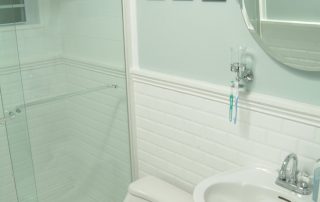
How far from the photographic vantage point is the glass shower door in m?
1.83

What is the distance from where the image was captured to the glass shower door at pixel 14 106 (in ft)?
6.00

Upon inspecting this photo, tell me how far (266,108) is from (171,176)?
2.39ft

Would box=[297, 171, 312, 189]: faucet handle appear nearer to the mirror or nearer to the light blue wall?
the light blue wall

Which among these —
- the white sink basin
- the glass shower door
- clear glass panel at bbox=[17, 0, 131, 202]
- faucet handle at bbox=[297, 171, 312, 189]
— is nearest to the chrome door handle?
the glass shower door

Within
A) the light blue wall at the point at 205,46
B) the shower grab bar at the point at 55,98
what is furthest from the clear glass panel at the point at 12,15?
the light blue wall at the point at 205,46

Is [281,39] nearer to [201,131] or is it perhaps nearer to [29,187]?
[201,131]

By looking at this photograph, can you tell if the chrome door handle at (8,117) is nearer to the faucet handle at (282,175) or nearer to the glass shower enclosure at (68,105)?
the glass shower enclosure at (68,105)

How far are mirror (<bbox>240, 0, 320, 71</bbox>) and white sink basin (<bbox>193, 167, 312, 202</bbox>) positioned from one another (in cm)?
47

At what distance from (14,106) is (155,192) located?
2.86 feet

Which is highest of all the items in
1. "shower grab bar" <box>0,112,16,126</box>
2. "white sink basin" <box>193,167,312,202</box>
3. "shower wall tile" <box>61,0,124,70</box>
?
"shower wall tile" <box>61,0,124,70</box>

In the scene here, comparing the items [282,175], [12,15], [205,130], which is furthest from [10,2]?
[282,175]

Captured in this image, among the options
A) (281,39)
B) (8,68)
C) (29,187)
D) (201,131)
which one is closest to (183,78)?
(201,131)

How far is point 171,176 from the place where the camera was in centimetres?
193

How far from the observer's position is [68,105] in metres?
2.28
